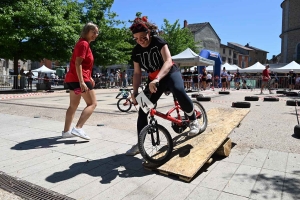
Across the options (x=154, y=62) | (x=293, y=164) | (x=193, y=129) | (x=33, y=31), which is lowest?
(x=293, y=164)

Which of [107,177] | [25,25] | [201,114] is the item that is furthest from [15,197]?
[25,25]

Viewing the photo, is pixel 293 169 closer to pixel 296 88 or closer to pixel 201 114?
pixel 201 114

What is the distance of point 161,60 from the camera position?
3.54 meters

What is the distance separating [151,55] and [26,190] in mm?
2213

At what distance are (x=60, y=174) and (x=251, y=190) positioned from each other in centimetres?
225

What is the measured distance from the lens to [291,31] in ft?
149

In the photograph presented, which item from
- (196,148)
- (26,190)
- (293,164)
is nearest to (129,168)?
(196,148)

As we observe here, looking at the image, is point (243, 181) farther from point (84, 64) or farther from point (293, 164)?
point (84, 64)

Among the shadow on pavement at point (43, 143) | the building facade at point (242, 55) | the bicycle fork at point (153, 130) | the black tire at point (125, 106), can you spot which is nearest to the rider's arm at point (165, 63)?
the bicycle fork at point (153, 130)

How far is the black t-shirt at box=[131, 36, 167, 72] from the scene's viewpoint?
3.48 m

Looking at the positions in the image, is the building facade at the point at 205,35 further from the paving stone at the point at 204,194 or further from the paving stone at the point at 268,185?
the paving stone at the point at 204,194

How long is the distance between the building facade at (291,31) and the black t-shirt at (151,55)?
48.0 m

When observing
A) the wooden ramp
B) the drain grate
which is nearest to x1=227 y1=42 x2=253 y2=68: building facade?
the wooden ramp

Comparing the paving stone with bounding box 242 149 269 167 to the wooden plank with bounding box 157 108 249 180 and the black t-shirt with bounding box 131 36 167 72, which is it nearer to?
the wooden plank with bounding box 157 108 249 180
